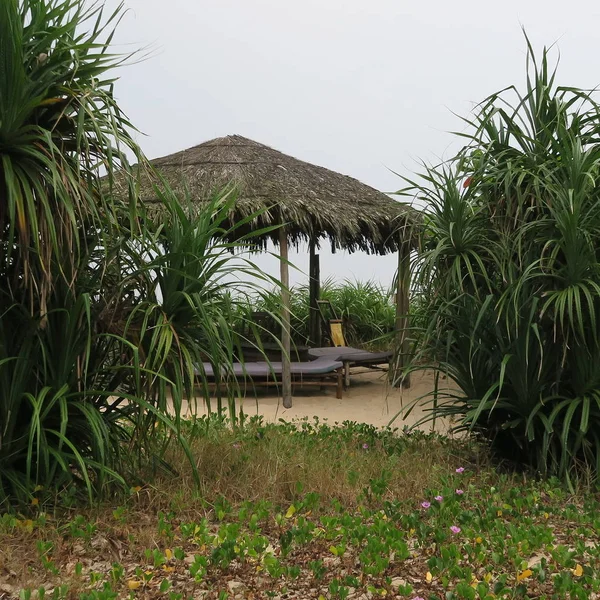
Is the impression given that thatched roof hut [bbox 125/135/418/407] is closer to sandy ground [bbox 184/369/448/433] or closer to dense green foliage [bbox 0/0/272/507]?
sandy ground [bbox 184/369/448/433]

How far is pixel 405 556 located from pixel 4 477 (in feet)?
6.60

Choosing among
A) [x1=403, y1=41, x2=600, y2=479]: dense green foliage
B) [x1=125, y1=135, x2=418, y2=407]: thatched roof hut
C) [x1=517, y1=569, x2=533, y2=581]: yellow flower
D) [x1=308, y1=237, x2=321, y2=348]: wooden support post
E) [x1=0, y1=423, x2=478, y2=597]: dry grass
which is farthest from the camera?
[x1=308, y1=237, x2=321, y2=348]: wooden support post

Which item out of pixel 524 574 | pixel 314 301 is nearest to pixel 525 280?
pixel 524 574

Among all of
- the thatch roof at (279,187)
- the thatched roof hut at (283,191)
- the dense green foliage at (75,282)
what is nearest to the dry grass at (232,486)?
the dense green foliage at (75,282)

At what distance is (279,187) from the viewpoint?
8844 mm

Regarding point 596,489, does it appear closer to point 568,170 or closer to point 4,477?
point 568,170

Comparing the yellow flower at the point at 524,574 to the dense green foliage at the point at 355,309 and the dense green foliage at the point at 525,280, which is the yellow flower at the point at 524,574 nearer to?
the dense green foliage at the point at 525,280

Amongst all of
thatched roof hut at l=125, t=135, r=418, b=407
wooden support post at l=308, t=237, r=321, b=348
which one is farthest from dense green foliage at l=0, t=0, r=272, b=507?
wooden support post at l=308, t=237, r=321, b=348

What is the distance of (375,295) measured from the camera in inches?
579

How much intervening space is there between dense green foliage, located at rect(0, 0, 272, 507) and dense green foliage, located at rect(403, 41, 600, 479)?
1.70 m

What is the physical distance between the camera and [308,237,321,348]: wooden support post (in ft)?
42.8

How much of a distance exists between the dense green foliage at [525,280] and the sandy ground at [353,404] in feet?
6.74

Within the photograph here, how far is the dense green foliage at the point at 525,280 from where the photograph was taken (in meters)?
4.55

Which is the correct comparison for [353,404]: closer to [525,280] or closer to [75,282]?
[525,280]
